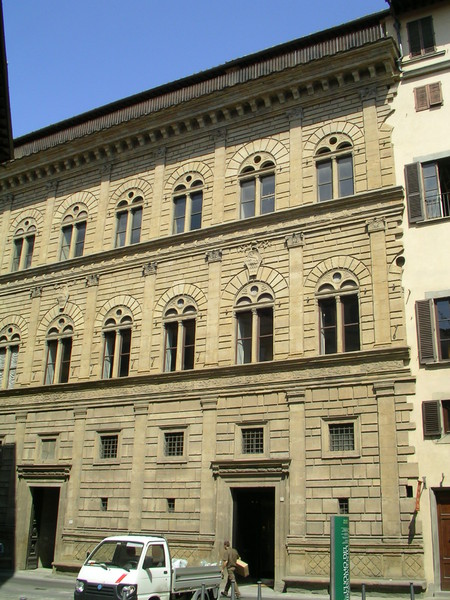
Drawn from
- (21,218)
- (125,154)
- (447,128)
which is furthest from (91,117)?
(447,128)

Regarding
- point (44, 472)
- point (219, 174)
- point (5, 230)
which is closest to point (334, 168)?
point (219, 174)

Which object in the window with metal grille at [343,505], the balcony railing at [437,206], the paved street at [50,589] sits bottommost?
the paved street at [50,589]

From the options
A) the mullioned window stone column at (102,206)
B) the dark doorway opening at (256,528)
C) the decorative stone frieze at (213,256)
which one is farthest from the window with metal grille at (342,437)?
the mullioned window stone column at (102,206)

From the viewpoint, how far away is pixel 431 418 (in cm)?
2048

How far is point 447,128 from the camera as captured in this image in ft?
77.7

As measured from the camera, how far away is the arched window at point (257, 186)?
26.7m

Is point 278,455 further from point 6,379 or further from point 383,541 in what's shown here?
point 6,379

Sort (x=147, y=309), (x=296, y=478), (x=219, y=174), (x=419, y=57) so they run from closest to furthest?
(x=296, y=478)
(x=419, y=57)
(x=147, y=309)
(x=219, y=174)

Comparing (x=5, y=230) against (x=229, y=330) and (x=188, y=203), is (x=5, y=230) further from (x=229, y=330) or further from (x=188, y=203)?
(x=229, y=330)

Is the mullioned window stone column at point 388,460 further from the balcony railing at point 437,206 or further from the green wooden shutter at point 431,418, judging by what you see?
the balcony railing at point 437,206

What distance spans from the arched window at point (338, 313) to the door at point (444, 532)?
5.62 meters

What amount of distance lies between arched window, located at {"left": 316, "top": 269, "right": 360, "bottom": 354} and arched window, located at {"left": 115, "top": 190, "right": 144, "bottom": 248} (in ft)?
32.7

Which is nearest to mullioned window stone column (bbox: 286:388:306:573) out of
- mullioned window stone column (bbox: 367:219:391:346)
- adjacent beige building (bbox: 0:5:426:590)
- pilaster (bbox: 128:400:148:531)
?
adjacent beige building (bbox: 0:5:426:590)

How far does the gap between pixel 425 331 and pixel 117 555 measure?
1197 cm
